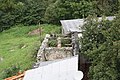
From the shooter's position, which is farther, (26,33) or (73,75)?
(26,33)

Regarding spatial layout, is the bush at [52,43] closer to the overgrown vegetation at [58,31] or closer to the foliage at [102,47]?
the overgrown vegetation at [58,31]

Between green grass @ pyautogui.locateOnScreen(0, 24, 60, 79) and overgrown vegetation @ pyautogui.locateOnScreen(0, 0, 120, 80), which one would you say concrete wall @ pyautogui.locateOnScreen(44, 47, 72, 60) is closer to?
green grass @ pyautogui.locateOnScreen(0, 24, 60, 79)

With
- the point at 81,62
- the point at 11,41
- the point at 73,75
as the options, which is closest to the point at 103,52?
the point at 73,75

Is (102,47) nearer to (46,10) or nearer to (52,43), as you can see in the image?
(52,43)

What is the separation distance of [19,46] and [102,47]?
1388 cm

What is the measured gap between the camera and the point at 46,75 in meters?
12.2

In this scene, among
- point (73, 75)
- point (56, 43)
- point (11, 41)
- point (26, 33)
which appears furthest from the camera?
point (26, 33)

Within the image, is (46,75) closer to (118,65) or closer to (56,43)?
(118,65)

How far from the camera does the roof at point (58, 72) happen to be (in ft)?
38.0

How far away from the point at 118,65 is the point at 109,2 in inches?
725

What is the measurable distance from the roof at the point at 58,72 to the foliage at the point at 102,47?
0.97 m

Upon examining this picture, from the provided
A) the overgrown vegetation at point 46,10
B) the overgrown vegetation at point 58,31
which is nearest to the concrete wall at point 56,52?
the overgrown vegetation at point 58,31

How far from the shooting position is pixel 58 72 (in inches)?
477

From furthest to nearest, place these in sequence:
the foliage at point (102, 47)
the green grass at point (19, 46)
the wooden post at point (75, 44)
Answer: the green grass at point (19, 46) < the wooden post at point (75, 44) < the foliage at point (102, 47)
